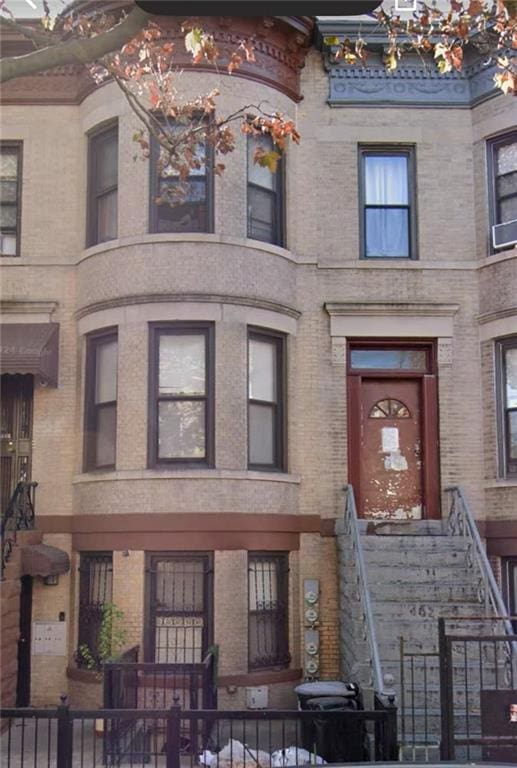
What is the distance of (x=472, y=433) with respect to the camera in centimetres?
1416

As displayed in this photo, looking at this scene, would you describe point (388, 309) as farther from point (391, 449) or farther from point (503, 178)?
point (503, 178)

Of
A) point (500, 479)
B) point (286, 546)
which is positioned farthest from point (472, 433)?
point (286, 546)

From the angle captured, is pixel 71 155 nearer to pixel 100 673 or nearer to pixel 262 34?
pixel 262 34

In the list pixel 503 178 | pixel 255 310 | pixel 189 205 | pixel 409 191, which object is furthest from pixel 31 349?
pixel 503 178

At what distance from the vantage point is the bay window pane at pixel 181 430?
13070 mm

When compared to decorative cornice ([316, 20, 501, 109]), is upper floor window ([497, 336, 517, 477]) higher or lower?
lower

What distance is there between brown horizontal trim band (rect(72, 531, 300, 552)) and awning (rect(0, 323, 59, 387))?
2519 millimetres

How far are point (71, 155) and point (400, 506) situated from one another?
24.5ft

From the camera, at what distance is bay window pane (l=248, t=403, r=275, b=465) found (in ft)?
44.3

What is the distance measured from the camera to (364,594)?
1123 centimetres

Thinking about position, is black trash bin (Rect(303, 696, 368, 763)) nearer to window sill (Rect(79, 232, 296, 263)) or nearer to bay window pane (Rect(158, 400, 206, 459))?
bay window pane (Rect(158, 400, 206, 459))

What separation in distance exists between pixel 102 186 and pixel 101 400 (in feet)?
10.9

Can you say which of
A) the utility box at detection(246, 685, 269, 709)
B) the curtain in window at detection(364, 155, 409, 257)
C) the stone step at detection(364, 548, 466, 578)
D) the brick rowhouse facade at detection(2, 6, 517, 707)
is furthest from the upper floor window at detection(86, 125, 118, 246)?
the utility box at detection(246, 685, 269, 709)

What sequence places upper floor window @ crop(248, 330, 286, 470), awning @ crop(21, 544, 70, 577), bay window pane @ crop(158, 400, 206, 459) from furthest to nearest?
upper floor window @ crop(248, 330, 286, 470) < bay window pane @ crop(158, 400, 206, 459) < awning @ crop(21, 544, 70, 577)
